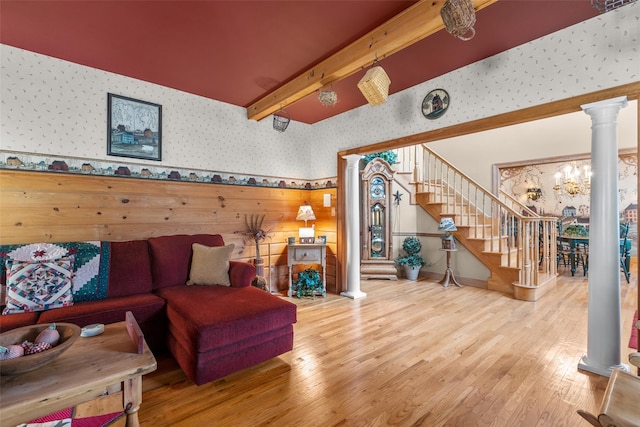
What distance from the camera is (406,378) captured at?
2137 millimetres

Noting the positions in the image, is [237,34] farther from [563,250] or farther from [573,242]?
[563,250]

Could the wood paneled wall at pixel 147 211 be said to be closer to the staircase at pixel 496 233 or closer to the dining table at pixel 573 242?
the staircase at pixel 496 233

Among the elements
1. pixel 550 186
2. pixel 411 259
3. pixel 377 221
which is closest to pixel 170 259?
pixel 377 221

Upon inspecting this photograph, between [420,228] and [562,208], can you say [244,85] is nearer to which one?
[420,228]

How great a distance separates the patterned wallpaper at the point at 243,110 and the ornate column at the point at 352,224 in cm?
25

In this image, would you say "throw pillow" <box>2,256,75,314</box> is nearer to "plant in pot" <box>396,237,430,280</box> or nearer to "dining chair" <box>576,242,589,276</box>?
"plant in pot" <box>396,237,430,280</box>

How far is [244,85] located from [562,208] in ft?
25.3

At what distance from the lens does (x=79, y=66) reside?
2.88 m

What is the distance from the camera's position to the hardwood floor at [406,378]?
68.9 inches

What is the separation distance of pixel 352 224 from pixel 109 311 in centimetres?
297

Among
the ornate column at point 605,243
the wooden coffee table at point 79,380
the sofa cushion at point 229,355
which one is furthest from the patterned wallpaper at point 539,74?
the wooden coffee table at point 79,380

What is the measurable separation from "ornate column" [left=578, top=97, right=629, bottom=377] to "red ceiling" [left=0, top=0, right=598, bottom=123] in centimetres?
83

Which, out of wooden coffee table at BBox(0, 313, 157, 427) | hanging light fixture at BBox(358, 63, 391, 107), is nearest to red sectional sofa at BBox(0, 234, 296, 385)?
wooden coffee table at BBox(0, 313, 157, 427)

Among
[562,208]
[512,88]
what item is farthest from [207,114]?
[562,208]
